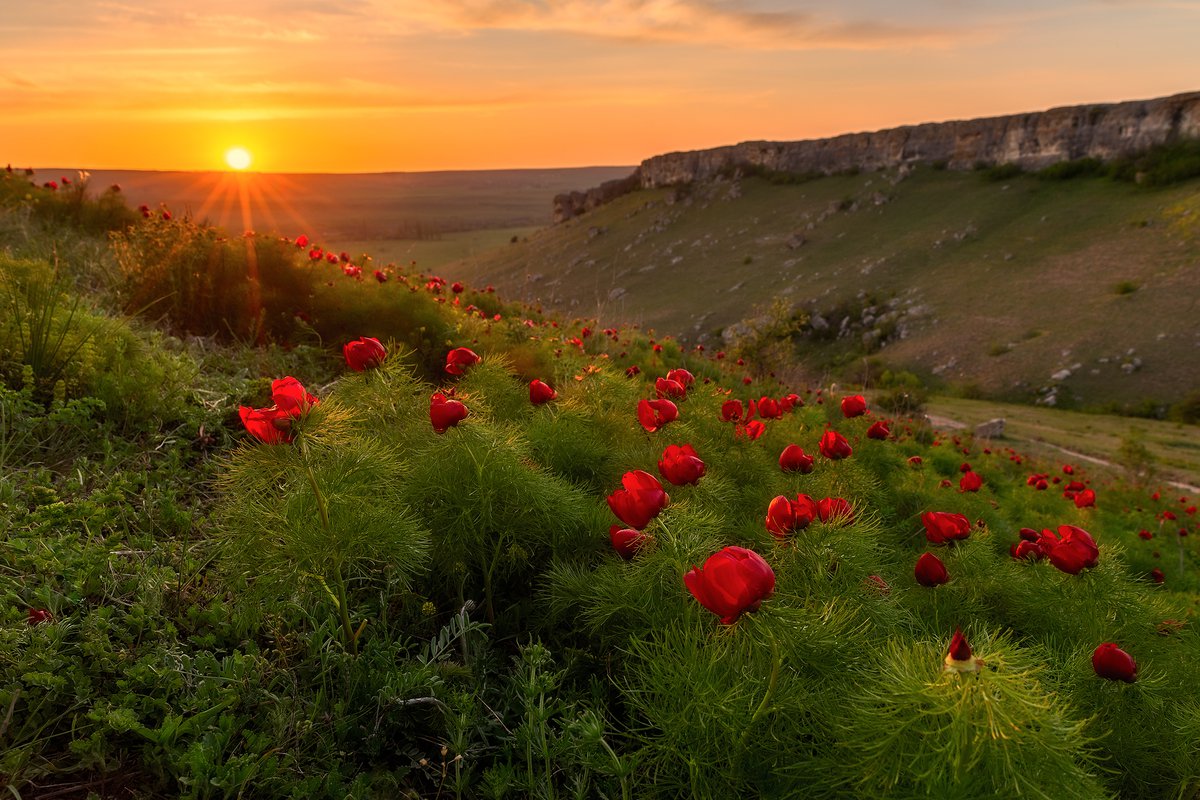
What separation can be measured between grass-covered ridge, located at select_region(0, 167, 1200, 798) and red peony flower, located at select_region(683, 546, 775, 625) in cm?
2

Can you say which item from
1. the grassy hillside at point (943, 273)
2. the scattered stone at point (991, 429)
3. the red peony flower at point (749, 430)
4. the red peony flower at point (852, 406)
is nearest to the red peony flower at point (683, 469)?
the red peony flower at point (749, 430)

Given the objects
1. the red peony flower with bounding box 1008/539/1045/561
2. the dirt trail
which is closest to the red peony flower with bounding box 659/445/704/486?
the red peony flower with bounding box 1008/539/1045/561

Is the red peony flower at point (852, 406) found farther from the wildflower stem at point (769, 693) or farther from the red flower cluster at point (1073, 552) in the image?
the wildflower stem at point (769, 693)

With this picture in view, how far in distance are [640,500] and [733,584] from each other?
21.2 inches

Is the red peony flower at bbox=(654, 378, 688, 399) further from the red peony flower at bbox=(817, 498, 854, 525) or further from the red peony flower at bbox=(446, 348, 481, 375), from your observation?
the red peony flower at bbox=(817, 498, 854, 525)

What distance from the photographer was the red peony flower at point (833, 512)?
221cm

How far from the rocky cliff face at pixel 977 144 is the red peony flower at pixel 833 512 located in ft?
231

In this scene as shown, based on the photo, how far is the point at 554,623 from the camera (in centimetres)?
255

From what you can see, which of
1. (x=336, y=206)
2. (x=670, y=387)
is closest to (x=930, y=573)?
(x=670, y=387)

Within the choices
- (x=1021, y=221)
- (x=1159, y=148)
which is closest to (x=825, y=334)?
(x=1021, y=221)

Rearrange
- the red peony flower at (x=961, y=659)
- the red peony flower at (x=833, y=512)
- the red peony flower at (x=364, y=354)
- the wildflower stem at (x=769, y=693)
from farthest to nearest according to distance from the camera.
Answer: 1. the red peony flower at (x=364, y=354)
2. the red peony flower at (x=833, y=512)
3. the wildflower stem at (x=769, y=693)
4. the red peony flower at (x=961, y=659)

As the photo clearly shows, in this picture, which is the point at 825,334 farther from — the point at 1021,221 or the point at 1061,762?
the point at 1061,762

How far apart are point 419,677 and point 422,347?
12.4 feet

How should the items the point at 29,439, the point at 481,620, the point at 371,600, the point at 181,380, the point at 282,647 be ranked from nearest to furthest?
the point at 282,647, the point at 371,600, the point at 481,620, the point at 29,439, the point at 181,380
